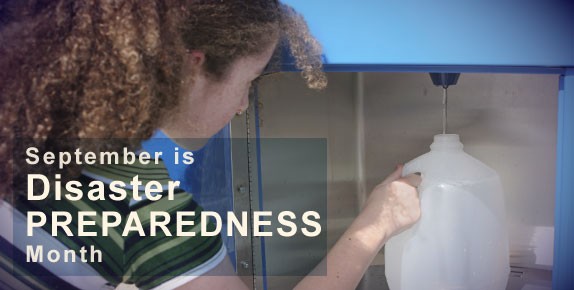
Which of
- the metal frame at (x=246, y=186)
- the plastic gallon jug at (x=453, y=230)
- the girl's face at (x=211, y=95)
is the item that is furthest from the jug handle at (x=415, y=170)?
the girl's face at (x=211, y=95)

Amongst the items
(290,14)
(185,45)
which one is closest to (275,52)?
(290,14)

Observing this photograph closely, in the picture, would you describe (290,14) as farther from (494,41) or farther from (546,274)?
(546,274)

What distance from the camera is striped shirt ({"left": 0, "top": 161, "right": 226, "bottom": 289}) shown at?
2.10ft

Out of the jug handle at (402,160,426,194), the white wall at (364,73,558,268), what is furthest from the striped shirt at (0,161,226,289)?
the white wall at (364,73,558,268)

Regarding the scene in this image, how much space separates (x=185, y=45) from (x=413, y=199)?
54 centimetres

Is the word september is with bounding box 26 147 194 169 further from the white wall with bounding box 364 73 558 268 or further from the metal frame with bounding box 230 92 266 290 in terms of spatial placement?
the white wall with bounding box 364 73 558 268

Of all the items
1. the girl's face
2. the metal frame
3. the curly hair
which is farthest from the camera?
the metal frame

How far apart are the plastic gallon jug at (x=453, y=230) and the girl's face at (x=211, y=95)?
1.64ft

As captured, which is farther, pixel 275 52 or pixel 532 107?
pixel 532 107

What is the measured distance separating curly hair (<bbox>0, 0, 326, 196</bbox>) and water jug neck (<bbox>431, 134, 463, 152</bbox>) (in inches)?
24.6

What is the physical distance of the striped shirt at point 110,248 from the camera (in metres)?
0.64

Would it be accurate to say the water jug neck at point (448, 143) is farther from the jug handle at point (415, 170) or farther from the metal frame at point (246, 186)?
the metal frame at point (246, 186)

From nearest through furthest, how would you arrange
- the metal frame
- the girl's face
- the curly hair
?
the curly hair
the girl's face
the metal frame

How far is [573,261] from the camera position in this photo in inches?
30.6
